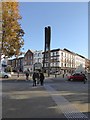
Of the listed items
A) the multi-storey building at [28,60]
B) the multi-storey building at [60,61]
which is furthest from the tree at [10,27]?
the multi-storey building at [28,60]

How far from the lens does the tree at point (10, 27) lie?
39844 mm

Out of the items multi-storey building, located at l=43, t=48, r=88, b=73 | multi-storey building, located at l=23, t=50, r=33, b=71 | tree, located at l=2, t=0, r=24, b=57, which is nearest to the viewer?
tree, located at l=2, t=0, r=24, b=57

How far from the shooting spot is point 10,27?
4050 centimetres

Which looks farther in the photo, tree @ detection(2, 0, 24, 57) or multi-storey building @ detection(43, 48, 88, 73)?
multi-storey building @ detection(43, 48, 88, 73)

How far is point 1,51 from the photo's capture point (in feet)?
133

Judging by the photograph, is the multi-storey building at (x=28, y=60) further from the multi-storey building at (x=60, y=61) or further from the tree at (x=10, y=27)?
the tree at (x=10, y=27)

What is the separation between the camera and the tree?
1569 inches

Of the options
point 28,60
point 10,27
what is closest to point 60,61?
point 28,60

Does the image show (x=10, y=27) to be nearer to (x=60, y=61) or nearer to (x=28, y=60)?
(x=60, y=61)

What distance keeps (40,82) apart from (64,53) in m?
105

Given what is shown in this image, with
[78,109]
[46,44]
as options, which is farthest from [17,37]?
[78,109]

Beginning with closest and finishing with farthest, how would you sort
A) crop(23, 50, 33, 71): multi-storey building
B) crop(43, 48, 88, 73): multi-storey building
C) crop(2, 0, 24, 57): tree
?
crop(2, 0, 24, 57): tree → crop(43, 48, 88, 73): multi-storey building → crop(23, 50, 33, 71): multi-storey building

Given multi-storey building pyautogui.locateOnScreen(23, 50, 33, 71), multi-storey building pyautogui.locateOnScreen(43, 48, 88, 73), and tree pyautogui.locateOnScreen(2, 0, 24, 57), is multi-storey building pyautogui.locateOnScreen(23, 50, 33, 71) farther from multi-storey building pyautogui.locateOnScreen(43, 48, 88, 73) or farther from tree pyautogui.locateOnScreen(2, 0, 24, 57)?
tree pyautogui.locateOnScreen(2, 0, 24, 57)

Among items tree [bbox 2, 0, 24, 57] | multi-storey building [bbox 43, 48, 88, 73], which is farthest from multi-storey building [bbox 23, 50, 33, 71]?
tree [bbox 2, 0, 24, 57]
